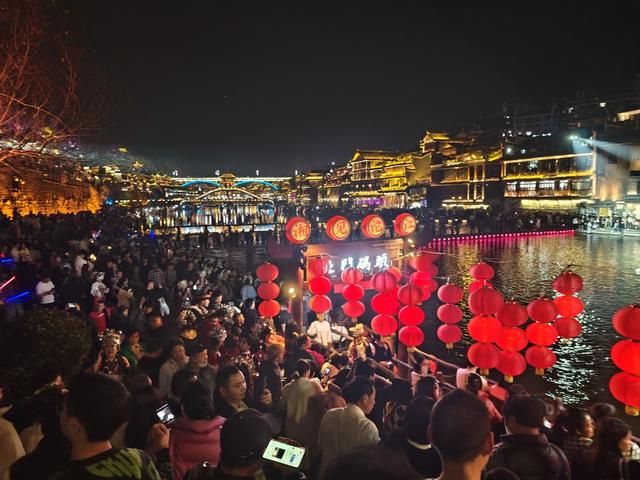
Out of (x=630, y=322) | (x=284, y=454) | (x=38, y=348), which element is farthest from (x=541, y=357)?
(x=38, y=348)

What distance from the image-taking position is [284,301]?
42.3ft

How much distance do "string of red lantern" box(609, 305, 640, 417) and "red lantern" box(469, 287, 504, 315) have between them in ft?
6.04

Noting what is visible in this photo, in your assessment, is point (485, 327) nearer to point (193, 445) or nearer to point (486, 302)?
point (486, 302)

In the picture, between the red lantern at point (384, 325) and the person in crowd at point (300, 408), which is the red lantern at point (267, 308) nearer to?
the red lantern at point (384, 325)

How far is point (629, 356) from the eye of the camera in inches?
239

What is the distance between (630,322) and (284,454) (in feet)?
18.5

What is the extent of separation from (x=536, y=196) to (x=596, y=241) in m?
20.1

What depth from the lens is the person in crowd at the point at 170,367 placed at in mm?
5109

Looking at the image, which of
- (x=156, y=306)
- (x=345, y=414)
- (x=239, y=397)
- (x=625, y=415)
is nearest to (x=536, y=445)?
(x=345, y=414)

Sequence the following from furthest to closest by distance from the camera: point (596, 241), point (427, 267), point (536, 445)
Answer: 1. point (596, 241)
2. point (427, 267)
3. point (536, 445)

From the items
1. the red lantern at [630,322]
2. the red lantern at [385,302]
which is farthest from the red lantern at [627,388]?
the red lantern at [385,302]

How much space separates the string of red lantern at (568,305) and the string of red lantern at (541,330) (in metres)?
0.39

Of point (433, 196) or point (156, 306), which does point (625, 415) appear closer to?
point (156, 306)

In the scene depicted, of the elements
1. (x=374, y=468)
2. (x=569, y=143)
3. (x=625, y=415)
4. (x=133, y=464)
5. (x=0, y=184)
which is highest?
(x=569, y=143)
